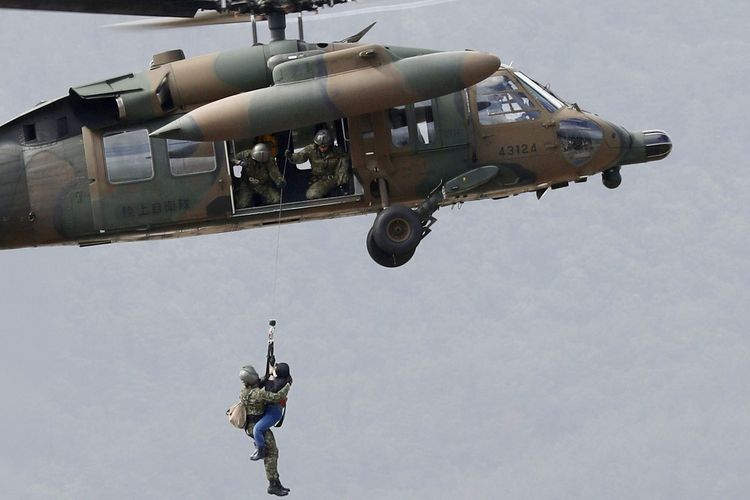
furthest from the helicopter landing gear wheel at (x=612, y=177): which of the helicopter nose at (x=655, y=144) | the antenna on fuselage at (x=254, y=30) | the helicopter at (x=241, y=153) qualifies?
the antenna on fuselage at (x=254, y=30)

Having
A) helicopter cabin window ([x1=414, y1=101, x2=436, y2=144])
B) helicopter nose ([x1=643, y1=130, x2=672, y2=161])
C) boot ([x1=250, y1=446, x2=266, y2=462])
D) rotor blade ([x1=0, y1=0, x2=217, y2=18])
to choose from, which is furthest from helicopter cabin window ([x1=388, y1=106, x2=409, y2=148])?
boot ([x1=250, y1=446, x2=266, y2=462])

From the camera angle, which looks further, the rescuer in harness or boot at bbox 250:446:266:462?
boot at bbox 250:446:266:462

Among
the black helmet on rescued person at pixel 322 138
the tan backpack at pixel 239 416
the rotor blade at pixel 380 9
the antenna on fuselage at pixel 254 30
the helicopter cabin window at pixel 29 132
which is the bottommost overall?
the tan backpack at pixel 239 416

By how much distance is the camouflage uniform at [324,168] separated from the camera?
2419 cm

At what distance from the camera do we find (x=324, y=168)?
957 inches

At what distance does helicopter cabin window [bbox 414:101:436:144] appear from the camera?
24.4 m

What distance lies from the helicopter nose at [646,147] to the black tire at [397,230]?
295 centimetres

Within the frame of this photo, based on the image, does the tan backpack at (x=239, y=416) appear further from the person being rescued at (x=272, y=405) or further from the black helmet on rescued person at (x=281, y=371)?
the black helmet on rescued person at (x=281, y=371)

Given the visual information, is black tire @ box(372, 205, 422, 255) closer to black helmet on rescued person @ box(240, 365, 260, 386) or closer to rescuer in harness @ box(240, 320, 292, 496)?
rescuer in harness @ box(240, 320, 292, 496)

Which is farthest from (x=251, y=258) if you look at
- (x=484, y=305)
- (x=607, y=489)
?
(x=607, y=489)

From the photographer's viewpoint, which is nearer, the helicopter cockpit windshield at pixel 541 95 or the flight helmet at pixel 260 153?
the flight helmet at pixel 260 153

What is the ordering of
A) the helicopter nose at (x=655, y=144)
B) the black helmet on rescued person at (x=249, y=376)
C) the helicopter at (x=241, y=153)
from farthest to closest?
the helicopter nose at (x=655, y=144) < the helicopter at (x=241, y=153) < the black helmet on rescued person at (x=249, y=376)

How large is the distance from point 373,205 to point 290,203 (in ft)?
3.29

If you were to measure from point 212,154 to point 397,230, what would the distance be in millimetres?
2328
